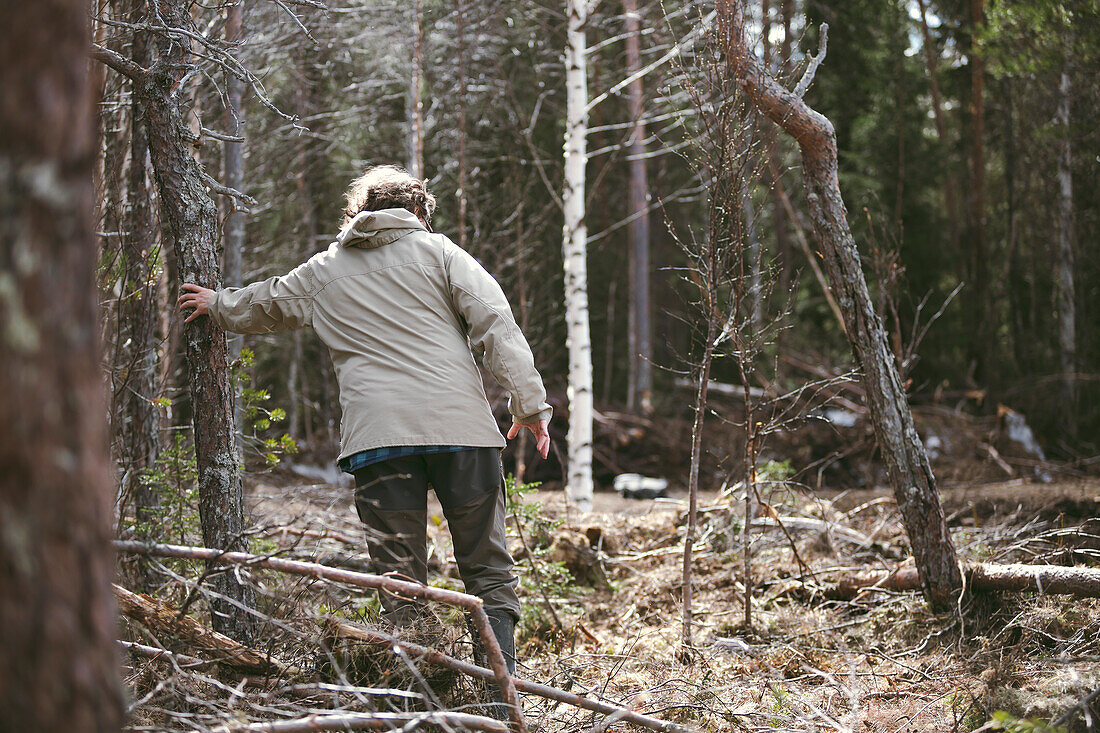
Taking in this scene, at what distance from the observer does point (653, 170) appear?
18891 millimetres

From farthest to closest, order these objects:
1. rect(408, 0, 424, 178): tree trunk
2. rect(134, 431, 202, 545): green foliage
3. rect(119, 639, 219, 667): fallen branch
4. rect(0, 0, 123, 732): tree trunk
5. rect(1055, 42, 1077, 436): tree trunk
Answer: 1. rect(1055, 42, 1077, 436): tree trunk
2. rect(408, 0, 424, 178): tree trunk
3. rect(134, 431, 202, 545): green foliage
4. rect(119, 639, 219, 667): fallen branch
5. rect(0, 0, 123, 732): tree trunk

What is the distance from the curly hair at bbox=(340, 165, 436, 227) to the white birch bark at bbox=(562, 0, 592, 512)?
206 inches

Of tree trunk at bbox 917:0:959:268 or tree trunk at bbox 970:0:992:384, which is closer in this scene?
tree trunk at bbox 970:0:992:384

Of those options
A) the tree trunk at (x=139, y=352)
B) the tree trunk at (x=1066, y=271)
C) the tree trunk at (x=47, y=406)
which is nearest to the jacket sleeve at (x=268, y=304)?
the tree trunk at (x=139, y=352)

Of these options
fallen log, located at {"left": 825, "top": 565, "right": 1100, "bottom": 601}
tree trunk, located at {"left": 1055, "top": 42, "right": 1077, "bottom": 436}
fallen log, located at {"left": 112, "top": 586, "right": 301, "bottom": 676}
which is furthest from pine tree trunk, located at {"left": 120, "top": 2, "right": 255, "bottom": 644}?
tree trunk, located at {"left": 1055, "top": 42, "right": 1077, "bottom": 436}

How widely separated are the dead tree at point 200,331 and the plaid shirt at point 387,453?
595 mm

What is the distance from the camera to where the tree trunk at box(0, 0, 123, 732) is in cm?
108

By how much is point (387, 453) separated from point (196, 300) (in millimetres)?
986

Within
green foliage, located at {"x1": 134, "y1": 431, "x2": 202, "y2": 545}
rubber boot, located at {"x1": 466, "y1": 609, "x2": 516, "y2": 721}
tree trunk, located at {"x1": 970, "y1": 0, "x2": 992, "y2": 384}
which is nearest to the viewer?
rubber boot, located at {"x1": 466, "y1": 609, "x2": 516, "y2": 721}

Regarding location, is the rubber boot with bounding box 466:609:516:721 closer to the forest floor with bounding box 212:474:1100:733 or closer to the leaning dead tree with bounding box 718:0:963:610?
the forest floor with bounding box 212:474:1100:733

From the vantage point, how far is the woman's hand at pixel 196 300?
322cm

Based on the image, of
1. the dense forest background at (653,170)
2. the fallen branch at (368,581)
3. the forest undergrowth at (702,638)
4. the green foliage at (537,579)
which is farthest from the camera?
the dense forest background at (653,170)

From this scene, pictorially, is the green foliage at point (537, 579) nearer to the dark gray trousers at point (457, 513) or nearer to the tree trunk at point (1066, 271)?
the dark gray trousers at point (457, 513)

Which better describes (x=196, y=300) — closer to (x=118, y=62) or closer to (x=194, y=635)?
(x=118, y=62)
